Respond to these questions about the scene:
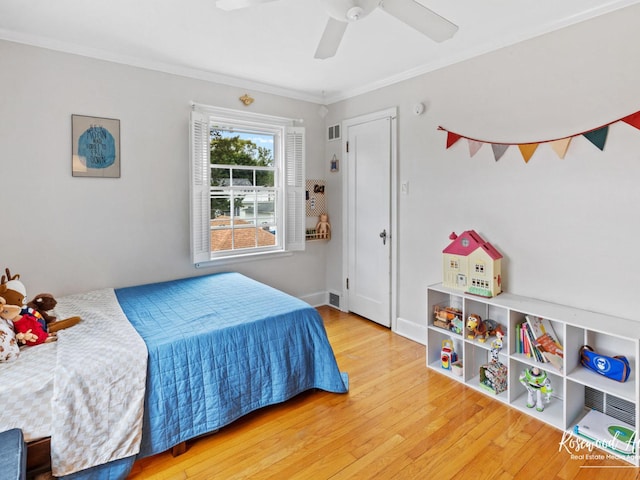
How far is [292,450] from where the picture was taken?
1893 millimetres

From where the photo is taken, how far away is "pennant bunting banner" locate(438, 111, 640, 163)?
6.67 feet

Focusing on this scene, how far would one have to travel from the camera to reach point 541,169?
2.38 metres

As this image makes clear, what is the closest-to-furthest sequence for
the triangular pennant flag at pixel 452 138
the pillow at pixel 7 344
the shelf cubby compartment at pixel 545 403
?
1. the pillow at pixel 7 344
2. the shelf cubby compartment at pixel 545 403
3. the triangular pennant flag at pixel 452 138

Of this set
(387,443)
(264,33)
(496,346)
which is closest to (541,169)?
(496,346)

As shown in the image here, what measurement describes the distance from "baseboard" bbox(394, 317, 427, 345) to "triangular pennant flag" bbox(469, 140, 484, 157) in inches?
60.6

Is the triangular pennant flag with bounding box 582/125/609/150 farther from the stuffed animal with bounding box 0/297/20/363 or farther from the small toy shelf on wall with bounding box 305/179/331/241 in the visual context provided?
the stuffed animal with bounding box 0/297/20/363

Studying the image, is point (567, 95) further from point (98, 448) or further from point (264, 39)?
point (98, 448)

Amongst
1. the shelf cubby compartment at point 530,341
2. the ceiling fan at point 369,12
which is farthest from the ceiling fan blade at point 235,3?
the shelf cubby compartment at point 530,341

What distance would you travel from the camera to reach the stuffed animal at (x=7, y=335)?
5.47 feet

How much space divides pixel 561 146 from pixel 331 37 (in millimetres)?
1588

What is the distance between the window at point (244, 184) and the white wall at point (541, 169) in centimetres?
124

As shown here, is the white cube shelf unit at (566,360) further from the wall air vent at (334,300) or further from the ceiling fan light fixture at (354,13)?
the ceiling fan light fixture at (354,13)

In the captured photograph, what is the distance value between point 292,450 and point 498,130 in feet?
8.16

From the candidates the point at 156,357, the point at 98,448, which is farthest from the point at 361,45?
the point at 98,448
